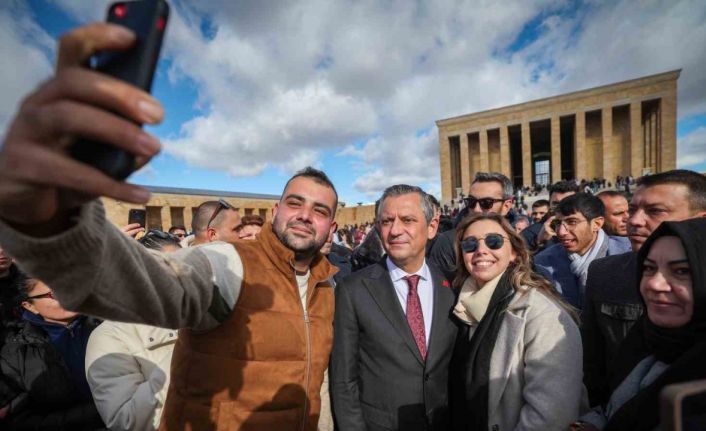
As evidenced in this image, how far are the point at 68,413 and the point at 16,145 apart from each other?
2.75 meters

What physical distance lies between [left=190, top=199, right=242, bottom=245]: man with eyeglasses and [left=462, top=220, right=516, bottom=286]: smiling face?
3.05 meters

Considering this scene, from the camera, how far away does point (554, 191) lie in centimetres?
639

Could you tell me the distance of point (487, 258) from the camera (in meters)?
2.32

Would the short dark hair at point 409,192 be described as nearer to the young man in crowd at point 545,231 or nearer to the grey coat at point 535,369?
the grey coat at point 535,369

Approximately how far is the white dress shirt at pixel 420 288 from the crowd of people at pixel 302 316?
17 millimetres

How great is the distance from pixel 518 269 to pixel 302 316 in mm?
1593

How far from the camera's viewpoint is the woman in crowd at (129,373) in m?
1.93

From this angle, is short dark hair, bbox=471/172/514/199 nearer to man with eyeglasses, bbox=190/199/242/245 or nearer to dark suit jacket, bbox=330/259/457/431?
dark suit jacket, bbox=330/259/457/431

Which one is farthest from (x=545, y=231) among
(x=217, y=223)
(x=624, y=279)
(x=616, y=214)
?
(x=217, y=223)

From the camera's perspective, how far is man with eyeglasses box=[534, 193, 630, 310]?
3.46m

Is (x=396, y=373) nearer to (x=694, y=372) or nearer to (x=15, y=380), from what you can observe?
(x=694, y=372)

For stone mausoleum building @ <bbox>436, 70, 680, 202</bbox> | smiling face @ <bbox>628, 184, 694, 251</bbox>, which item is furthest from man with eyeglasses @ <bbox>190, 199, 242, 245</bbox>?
stone mausoleum building @ <bbox>436, 70, 680, 202</bbox>

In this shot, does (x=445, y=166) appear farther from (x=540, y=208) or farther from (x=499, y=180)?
(x=499, y=180)

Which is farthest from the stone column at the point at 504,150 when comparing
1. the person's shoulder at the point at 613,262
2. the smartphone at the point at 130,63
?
the smartphone at the point at 130,63
